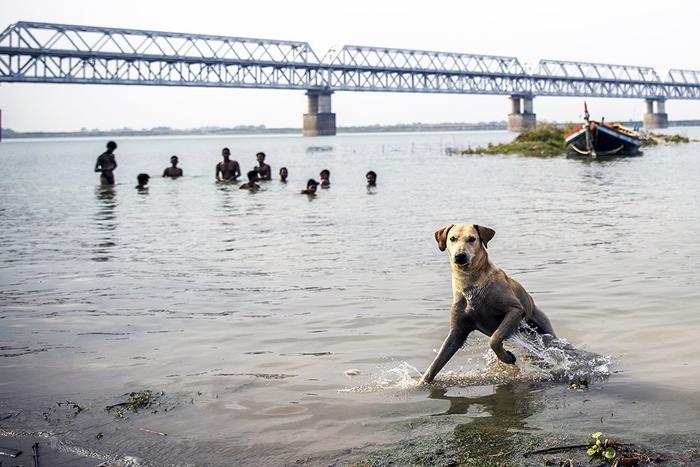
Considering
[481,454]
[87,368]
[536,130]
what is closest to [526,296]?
[481,454]

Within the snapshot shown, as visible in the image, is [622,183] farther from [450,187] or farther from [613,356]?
[613,356]

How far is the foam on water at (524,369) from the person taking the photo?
21.2 ft

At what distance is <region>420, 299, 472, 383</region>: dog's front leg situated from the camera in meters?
6.33

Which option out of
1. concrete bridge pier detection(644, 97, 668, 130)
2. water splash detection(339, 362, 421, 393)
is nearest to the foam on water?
water splash detection(339, 362, 421, 393)

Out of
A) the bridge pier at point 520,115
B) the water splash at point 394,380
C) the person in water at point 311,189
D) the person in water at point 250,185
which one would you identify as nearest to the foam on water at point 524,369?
the water splash at point 394,380

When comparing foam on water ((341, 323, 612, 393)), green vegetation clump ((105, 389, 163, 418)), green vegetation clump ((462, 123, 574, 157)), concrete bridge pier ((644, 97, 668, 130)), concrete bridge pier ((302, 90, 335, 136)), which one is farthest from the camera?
concrete bridge pier ((644, 97, 668, 130))

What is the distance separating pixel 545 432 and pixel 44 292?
741 centimetres

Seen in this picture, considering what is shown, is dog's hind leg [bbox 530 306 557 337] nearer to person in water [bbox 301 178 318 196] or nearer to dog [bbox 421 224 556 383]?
dog [bbox 421 224 556 383]

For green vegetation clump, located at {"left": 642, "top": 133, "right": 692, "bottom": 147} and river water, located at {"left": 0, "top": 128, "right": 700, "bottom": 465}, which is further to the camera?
green vegetation clump, located at {"left": 642, "top": 133, "right": 692, "bottom": 147}

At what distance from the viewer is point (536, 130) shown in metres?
57.4

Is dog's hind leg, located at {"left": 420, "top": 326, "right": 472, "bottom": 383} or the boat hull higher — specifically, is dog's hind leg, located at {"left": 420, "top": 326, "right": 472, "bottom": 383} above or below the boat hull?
below

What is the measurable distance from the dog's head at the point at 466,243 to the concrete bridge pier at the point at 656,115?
19674 centimetres

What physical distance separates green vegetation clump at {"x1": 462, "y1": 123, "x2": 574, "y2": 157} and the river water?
112 ft

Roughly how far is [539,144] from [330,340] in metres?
47.7
